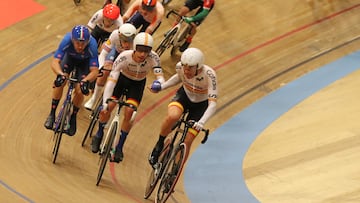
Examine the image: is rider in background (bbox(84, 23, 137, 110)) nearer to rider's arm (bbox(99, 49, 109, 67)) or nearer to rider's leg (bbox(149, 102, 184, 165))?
rider's arm (bbox(99, 49, 109, 67))

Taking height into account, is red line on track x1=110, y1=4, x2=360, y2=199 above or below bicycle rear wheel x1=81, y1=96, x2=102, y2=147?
below

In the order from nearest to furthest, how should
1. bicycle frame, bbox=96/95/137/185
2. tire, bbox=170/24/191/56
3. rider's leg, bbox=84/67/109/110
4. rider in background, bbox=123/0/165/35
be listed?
bicycle frame, bbox=96/95/137/185, rider's leg, bbox=84/67/109/110, rider in background, bbox=123/0/165/35, tire, bbox=170/24/191/56

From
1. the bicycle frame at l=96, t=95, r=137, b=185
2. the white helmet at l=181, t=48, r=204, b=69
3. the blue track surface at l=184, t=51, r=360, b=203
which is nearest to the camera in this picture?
the white helmet at l=181, t=48, r=204, b=69

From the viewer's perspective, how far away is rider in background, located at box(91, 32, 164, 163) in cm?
810

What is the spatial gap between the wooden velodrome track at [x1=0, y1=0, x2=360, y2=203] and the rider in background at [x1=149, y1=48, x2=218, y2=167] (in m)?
0.97

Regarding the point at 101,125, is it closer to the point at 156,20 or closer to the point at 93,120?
the point at 93,120

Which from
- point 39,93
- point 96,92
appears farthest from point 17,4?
point 96,92

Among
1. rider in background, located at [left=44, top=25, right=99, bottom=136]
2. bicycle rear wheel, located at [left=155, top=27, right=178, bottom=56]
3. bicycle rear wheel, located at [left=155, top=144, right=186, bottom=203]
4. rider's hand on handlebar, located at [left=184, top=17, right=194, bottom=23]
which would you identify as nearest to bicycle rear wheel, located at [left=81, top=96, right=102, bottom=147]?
rider in background, located at [left=44, top=25, right=99, bottom=136]

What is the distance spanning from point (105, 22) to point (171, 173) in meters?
2.30

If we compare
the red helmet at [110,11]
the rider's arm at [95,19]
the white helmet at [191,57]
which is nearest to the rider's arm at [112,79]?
the white helmet at [191,57]

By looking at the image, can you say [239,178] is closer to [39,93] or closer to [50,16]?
[39,93]

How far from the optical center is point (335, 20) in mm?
12836

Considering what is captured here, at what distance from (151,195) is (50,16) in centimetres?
397

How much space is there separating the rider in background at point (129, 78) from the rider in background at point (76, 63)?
261 millimetres
